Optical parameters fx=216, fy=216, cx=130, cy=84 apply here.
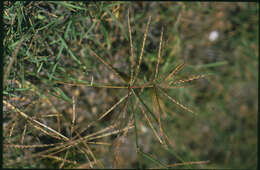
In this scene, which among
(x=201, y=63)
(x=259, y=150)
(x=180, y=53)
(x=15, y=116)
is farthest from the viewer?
(x=259, y=150)

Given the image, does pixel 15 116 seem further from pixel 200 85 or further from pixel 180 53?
pixel 200 85

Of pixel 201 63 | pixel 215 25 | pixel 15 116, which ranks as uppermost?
pixel 215 25

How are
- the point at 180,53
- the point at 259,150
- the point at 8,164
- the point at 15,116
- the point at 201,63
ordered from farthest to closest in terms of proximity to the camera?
the point at 259,150, the point at 201,63, the point at 180,53, the point at 8,164, the point at 15,116

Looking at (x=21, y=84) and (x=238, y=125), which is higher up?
(x=21, y=84)

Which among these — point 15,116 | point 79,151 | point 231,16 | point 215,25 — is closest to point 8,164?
point 15,116

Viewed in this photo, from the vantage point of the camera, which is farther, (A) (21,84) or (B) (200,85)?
(B) (200,85)

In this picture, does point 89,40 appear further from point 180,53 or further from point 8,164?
point 8,164
